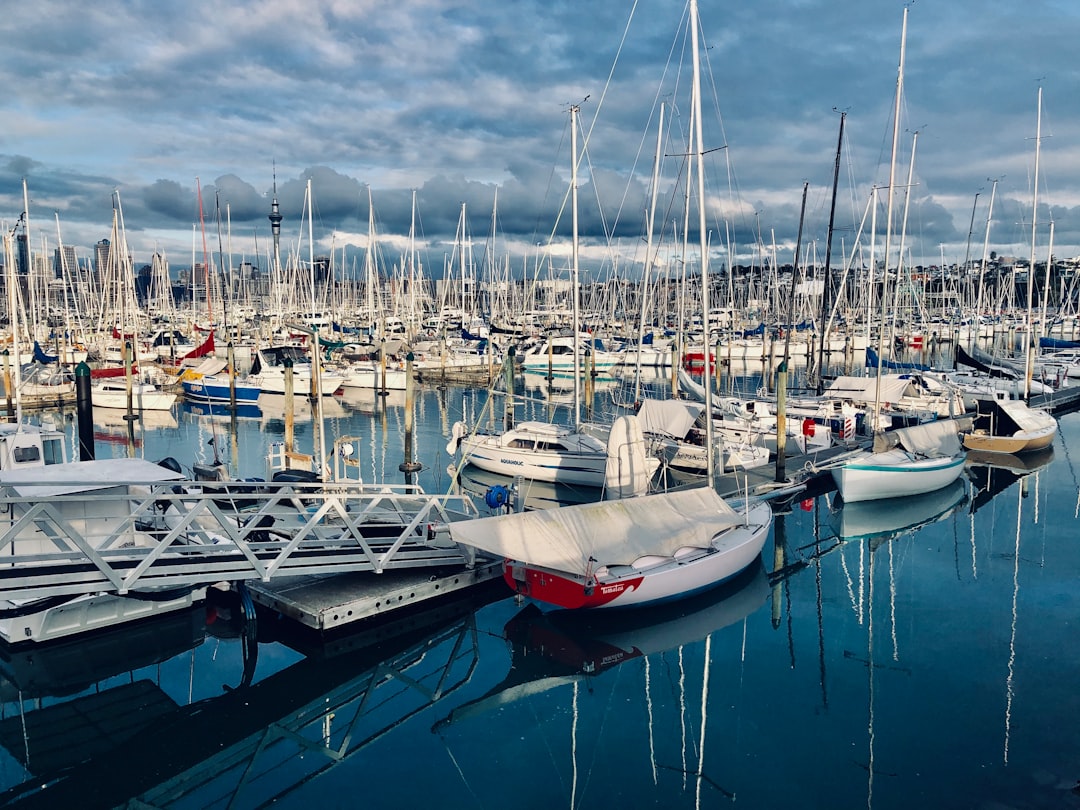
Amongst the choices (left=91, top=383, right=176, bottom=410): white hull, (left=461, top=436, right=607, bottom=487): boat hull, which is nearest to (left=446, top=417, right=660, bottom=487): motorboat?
(left=461, top=436, right=607, bottom=487): boat hull

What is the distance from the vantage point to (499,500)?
65.7ft

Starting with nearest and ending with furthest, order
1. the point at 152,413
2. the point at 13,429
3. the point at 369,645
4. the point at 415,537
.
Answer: the point at 369,645, the point at 415,537, the point at 13,429, the point at 152,413

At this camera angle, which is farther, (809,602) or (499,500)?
(499,500)

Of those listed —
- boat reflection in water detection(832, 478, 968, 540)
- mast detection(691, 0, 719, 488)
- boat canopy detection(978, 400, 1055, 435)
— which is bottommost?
boat reflection in water detection(832, 478, 968, 540)

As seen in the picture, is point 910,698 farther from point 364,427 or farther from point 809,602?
point 364,427

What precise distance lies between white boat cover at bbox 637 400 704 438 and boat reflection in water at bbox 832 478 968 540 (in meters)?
5.97

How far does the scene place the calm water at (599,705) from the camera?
452 inches

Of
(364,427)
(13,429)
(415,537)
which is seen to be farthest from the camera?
(364,427)

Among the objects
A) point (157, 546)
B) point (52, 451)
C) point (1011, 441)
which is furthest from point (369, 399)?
point (157, 546)

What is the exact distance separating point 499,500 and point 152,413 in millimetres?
35204

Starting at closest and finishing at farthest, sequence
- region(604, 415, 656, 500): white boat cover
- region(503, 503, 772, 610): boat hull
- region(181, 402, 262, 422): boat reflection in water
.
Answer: region(503, 503, 772, 610): boat hull
region(604, 415, 656, 500): white boat cover
region(181, 402, 262, 422): boat reflection in water

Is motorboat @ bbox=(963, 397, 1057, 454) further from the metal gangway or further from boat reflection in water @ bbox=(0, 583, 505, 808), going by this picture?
boat reflection in water @ bbox=(0, 583, 505, 808)

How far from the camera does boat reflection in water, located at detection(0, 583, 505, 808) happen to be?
458 inches

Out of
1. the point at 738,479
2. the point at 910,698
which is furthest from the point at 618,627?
the point at 738,479
